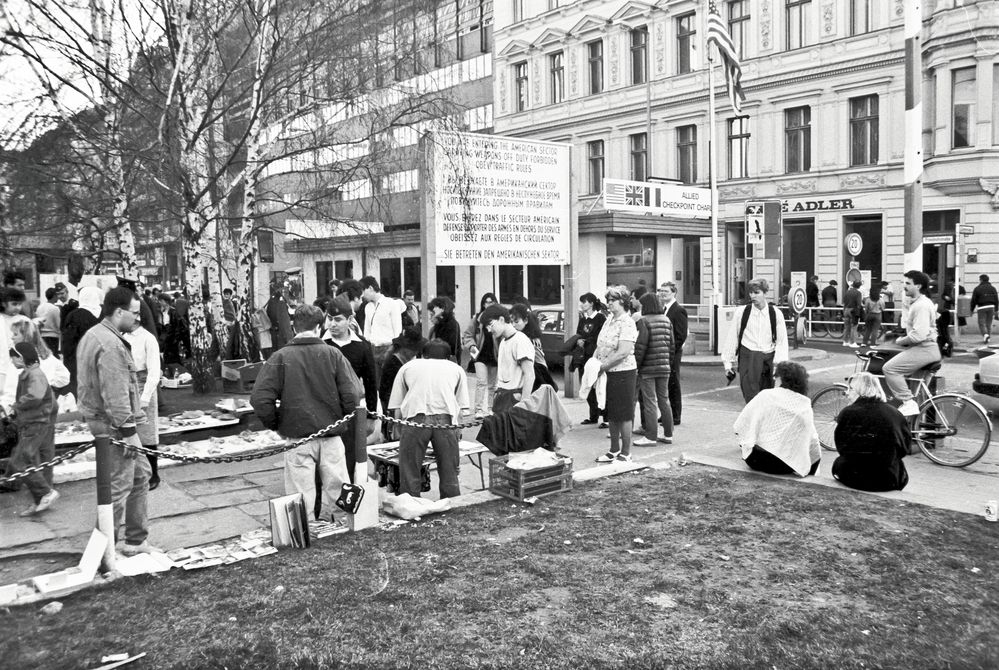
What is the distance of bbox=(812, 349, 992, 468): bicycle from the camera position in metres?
8.12

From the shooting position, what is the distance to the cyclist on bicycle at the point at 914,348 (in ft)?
28.9

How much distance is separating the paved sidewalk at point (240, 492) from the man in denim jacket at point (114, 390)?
67 centimetres

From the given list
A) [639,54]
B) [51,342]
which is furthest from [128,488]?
[639,54]

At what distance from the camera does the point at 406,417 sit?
6.84 metres

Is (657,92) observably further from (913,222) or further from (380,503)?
(380,503)

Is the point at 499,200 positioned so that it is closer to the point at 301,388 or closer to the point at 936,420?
the point at 936,420

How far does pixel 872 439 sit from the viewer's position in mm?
7059

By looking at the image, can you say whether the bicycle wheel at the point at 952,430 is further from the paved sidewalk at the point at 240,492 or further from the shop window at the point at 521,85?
the shop window at the point at 521,85

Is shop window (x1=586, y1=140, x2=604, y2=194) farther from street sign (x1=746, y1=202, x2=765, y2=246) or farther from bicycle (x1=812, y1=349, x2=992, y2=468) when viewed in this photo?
bicycle (x1=812, y1=349, x2=992, y2=468)

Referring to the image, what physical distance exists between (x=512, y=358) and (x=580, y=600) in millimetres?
3554

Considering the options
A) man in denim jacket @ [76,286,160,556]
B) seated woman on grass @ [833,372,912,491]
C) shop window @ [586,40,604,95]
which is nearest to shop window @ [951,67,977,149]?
shop window @ [586,40,604,95]

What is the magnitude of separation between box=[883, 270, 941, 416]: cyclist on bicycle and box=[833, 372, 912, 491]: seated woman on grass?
1.78 meters

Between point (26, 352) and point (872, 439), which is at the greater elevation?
point (26, 352)

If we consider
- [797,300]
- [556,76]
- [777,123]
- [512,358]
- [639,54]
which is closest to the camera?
[512,358]
